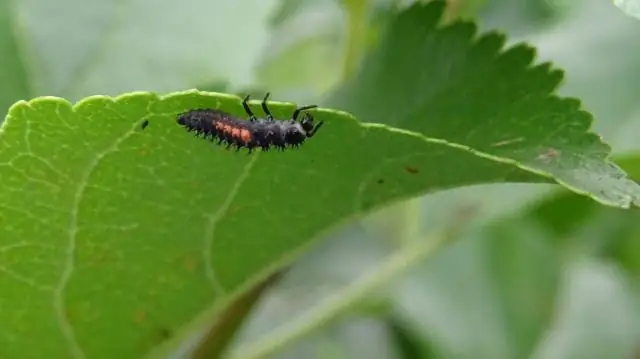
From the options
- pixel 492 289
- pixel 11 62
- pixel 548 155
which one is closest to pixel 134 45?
pixel 11 62

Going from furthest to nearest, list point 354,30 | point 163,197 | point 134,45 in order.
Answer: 1. point 134,45
2. point 354,30
3. point 163,197

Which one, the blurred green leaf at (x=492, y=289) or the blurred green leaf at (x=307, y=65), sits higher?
the blurred green leaf at (x=307, y=65)

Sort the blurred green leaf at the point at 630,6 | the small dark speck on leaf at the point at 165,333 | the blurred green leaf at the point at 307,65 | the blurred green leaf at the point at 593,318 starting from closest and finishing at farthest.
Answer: the blurred green leaf at the point at 630,6 → the small dark speck on leaf at the point at 165,333 → the blurred green leaf at the point at 593,318 → the blurred green leaf at the point at 307,65

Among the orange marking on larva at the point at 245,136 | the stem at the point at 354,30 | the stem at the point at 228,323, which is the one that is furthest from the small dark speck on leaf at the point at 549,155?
the stem at the point at 354,30

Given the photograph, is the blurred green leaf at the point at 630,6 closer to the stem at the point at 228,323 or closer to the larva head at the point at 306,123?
the larva head at the point at 306,123

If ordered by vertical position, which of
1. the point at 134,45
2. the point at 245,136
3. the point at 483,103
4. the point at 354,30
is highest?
the point at 134,45

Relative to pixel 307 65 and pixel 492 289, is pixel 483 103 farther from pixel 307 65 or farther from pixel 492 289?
pixel 307 65

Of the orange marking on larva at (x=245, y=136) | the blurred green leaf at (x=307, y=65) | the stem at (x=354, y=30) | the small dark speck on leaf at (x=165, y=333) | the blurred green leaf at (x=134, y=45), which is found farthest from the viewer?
the blurred green leaf at (x=307, y=65)

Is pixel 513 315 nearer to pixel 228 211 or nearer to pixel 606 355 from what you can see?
pixel 606 355
